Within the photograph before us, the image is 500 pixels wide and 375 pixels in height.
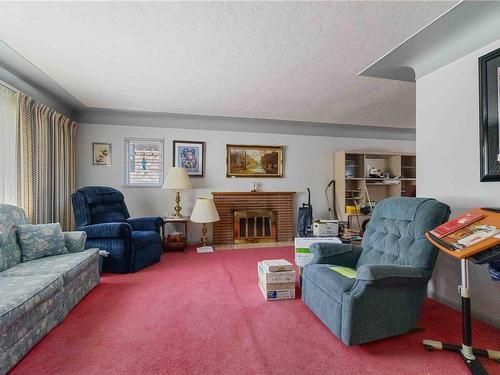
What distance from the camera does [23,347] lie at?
4.87 ft

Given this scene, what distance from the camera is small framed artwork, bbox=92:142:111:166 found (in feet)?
13.6

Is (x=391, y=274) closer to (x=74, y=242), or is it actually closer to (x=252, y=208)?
(x=74, y=242)

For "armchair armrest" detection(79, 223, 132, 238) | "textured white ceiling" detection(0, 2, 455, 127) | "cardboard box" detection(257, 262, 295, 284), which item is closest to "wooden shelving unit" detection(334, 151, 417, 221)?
"textured white ceiling" detection(0, 2, 455, 127)

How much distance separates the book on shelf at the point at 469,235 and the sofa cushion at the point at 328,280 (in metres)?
0.63

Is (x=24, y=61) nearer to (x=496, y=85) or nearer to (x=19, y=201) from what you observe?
(x=19, y=201)

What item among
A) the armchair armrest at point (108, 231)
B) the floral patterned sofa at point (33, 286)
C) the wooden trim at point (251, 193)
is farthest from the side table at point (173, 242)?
the floral patterned sofa at point (33, 286)

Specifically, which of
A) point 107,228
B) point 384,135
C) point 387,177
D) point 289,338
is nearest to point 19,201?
point 107,228

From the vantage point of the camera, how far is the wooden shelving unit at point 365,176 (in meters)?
4.83

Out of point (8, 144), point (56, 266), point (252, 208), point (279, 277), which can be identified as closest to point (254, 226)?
point (252, 208)

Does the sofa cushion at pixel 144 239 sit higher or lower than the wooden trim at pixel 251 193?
lower

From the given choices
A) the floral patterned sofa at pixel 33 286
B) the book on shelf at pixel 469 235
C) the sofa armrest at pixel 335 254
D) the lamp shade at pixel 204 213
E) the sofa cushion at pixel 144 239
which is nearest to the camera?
the book on shelf at pixel 469 235

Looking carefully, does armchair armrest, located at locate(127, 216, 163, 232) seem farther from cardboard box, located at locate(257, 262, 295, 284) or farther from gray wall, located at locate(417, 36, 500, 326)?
gray wall, located at locate(417, 36, 500, 326)

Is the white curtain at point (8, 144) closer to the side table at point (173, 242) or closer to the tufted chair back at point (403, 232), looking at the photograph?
the side table at point (173, 242)

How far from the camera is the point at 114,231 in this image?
9.46ft
